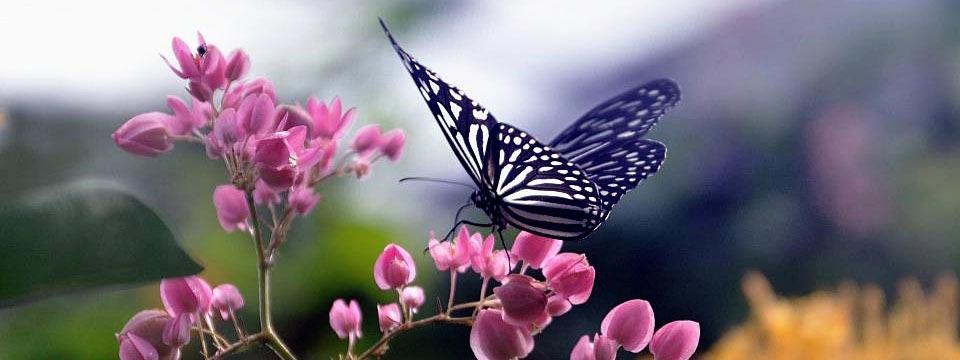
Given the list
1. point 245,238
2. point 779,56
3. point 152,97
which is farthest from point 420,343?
point 779,56

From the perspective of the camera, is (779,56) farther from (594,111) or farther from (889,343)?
(594,111)

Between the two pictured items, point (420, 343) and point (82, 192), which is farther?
point (420, 343)

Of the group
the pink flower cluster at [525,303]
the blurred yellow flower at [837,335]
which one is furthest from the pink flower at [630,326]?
the blurred yellow flower at [837,335]

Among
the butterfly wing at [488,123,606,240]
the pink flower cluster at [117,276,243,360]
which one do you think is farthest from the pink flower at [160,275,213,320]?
the butterfly wing at [488,123,606,240]

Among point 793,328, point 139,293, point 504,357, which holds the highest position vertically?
point 504,357

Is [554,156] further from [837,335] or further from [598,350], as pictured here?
[837,335]

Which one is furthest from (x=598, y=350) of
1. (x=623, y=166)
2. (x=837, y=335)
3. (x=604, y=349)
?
(x=837, y=335)
